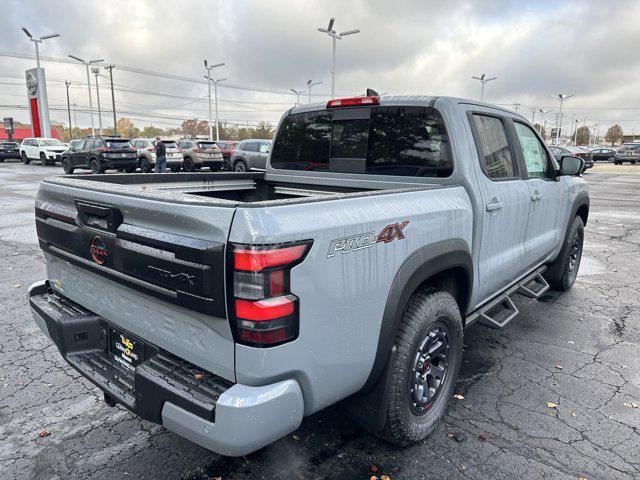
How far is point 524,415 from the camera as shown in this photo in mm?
3107

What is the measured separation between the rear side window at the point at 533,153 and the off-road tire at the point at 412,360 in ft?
6.06

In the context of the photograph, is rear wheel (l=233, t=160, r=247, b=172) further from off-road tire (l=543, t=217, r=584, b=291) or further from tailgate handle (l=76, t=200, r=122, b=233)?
tailgate handle (l=76, t=200, r=122, b=233)

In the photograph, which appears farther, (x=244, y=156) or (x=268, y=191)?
(x=244, y=156)

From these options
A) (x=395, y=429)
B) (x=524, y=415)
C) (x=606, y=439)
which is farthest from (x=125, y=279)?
(x=606, y=439)

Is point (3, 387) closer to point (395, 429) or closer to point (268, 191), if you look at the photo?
point (268, 191)

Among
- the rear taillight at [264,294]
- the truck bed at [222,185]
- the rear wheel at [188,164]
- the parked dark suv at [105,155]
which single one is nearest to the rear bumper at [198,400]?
the rear taillight at [264,294]

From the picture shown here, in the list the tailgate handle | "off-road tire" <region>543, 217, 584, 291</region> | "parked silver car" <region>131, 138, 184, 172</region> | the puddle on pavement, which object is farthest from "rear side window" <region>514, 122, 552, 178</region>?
"parked silver car" <region>131, 138, 184, 172</region>

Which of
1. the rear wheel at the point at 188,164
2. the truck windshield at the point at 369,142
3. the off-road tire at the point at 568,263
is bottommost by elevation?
the off-road tire at the point at 568,263

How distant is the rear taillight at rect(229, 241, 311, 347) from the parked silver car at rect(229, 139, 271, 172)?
20059 mm

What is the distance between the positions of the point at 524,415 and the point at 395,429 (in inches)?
43.5

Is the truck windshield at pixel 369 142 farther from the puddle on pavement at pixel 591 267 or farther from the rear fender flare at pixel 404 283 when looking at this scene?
the puddle on pavement at pixel 591 267

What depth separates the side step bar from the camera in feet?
11.3

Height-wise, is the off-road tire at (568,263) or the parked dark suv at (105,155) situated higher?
the parked dark suv at (105,155)

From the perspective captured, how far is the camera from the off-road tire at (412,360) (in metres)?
2.45
